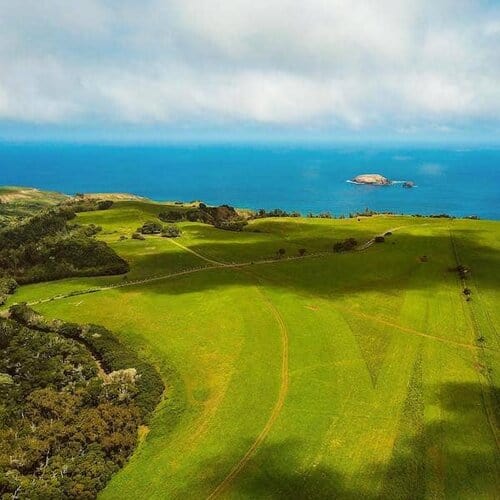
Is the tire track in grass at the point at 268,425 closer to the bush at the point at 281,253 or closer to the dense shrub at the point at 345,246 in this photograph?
the bush at the point at 281,253

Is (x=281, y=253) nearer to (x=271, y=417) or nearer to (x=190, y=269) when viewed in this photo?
(x=190, y=269)

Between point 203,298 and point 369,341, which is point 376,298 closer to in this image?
point 369,341

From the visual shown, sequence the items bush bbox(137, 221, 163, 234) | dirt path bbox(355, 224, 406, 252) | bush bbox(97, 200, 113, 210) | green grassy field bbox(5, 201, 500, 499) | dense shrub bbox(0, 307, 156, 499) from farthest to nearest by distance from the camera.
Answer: bush bbox(97, 200, 113, 210), bush bbox(137, 221, 163, 234), dirt path bbox(355, 224, 406, 252), green grassy field bbox(5, 201, 500, 499), dense shrub bbox(0, 307, 156, 499)

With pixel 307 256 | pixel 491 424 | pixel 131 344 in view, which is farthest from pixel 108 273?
pixel 491 424

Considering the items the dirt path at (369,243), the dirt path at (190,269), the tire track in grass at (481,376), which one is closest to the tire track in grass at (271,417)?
the tire track in grass at (481,376)

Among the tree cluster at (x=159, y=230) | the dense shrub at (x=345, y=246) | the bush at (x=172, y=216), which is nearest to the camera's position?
the dense shrub at (x=345, y=246)

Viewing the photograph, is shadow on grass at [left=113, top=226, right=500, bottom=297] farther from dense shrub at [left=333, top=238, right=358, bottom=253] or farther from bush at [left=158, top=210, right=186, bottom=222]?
bush at [left=158, top=210, right=186, bottom=222]

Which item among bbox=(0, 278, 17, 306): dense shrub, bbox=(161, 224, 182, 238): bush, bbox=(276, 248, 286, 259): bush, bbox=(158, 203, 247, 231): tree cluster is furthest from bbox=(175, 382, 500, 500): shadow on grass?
bbox=(158, 203, 247, 231): tree cluster

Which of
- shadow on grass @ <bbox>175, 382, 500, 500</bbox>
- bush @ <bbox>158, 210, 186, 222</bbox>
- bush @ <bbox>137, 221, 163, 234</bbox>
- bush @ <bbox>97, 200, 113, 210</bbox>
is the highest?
bush @ <bbox>97, 200, 113, 210</bbox>
